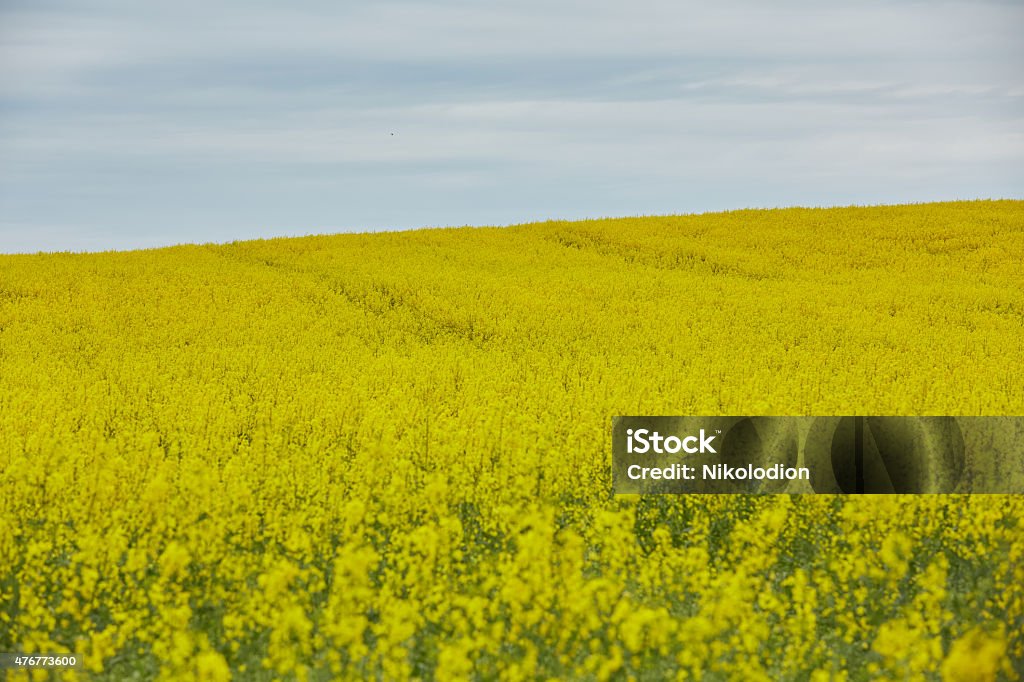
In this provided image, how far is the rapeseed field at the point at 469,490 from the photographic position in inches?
223

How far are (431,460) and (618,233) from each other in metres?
20.1

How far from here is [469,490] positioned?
26.2ft

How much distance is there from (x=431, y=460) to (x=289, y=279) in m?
13.9

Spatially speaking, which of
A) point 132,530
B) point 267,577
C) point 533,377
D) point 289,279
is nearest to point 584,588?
point 267,577

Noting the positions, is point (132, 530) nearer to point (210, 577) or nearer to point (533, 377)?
point (210, 577)

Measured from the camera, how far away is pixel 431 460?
29.5 feet

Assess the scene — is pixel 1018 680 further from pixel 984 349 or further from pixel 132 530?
pixel 984 349

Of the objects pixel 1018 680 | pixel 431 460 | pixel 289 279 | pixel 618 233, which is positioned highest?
pixel 618 233

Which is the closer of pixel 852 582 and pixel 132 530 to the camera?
pixel 852 582

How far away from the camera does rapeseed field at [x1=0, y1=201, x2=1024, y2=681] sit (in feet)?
18.6

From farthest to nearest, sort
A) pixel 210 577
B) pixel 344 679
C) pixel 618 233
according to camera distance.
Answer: pixel 618 233 → pixel 210 577 → pixel 344 679

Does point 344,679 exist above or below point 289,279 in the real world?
below

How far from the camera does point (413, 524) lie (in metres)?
7.60

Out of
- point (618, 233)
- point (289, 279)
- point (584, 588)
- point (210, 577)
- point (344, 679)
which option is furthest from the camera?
point (618, 233)
